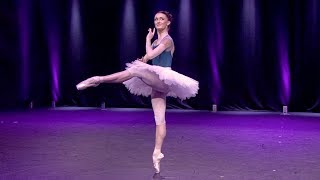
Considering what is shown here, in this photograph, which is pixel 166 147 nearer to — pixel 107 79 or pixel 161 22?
pixel 161 22

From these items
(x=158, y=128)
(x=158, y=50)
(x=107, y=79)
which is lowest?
(x=158, y=128)

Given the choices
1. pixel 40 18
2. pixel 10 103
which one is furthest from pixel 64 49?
pixel 10 103

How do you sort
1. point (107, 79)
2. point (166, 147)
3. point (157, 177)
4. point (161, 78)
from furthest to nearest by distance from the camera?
point (166, 147)
point (157, 177)
point (161, 78)
point (107, 79)

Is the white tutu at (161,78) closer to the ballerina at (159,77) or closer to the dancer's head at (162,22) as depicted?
the ballerina at (159,77)

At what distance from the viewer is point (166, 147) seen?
186 inches

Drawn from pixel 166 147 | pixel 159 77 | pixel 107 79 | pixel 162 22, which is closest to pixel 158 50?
pixel 159 77

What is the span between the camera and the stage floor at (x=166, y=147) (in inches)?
138

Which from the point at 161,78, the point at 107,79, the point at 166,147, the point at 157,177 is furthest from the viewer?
the point at 166,147

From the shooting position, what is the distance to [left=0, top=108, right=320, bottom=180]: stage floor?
11.5 feet

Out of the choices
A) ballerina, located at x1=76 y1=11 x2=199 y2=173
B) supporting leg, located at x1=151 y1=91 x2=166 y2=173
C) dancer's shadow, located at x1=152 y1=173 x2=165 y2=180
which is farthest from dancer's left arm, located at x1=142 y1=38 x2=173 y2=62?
dancer's shadow, located at x1=152 y1=173 x2=165 y2=180

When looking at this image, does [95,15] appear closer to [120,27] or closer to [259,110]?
[120,27]

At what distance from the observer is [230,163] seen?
3875 mm

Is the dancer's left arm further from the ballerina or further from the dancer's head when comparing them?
the dancer's head

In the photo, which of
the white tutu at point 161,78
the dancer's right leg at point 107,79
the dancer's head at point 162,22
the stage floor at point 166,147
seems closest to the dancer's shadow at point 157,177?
the stage floor at point 166,147
